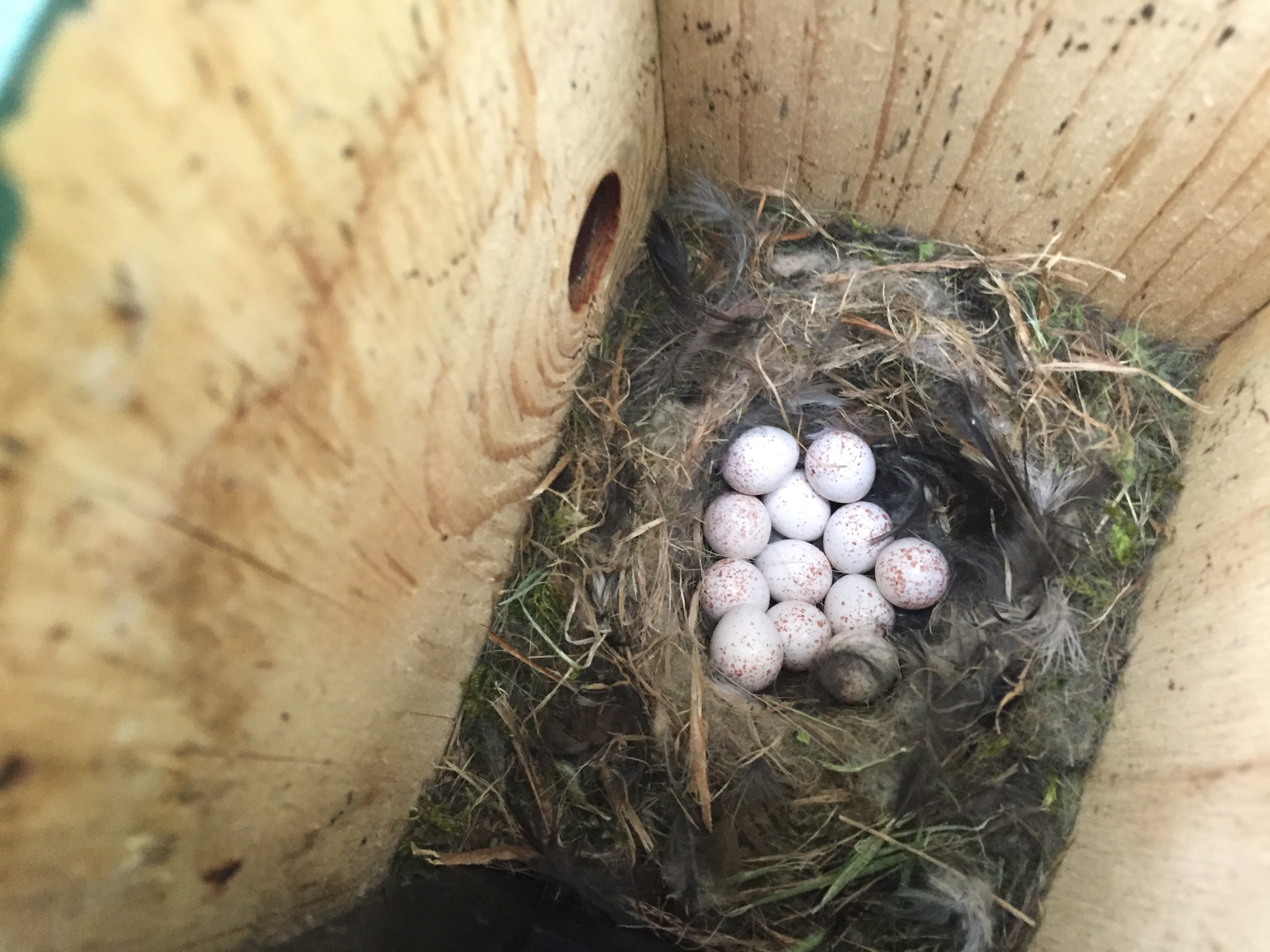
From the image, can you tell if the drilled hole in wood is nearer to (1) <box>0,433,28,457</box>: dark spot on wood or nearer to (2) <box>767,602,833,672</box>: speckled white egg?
(2) <box>767,602,833,672</box>: speckled white egg

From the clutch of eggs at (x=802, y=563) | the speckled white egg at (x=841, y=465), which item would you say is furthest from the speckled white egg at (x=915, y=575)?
the speckled white egg at (x=841, y=465)

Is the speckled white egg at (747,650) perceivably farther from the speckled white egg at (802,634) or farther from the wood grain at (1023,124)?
the wood grain at (1023,124)

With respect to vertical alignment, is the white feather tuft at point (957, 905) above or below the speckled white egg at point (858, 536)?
→ below

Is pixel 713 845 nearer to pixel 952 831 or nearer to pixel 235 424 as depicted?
pixel 952 831

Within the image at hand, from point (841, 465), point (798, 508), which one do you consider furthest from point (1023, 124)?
point (798, 508)

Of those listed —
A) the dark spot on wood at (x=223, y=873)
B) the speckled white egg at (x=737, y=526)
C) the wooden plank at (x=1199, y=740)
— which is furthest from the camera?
the speckled white egg at (x=737, y=526)

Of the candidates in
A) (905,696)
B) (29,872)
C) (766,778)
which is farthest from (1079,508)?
(29,872)

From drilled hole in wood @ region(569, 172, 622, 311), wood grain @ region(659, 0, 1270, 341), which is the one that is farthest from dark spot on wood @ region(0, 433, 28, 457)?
wood grain @ region(659, 0, 1270, 341)
